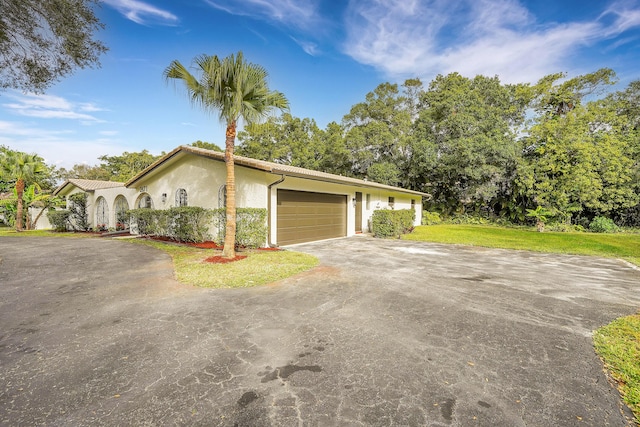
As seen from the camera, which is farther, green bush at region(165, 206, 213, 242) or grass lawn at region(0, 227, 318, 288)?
green bush at region(165, 206, 213, 242)

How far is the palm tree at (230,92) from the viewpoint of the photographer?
721 cm

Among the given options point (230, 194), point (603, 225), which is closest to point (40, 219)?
point (230, 194)

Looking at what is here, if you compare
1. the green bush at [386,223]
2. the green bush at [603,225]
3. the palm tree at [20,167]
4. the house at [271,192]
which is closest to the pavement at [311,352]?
the house at [271,192]

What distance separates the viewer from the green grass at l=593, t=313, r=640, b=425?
232cm

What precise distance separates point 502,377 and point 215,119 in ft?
27.1

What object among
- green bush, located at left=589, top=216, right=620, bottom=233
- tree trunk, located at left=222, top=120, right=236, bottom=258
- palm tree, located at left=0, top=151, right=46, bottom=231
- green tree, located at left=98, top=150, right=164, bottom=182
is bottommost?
green bush, located at left=589, top=216, right=620, bottom=233

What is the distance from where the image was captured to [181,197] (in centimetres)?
1262

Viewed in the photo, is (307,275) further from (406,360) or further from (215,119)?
(215,119)

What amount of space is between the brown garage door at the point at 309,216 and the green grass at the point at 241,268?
2052 mm

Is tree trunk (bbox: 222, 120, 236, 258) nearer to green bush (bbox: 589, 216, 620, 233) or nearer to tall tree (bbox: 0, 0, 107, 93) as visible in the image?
tall tree (bbox: 0, 0, 107, 93)

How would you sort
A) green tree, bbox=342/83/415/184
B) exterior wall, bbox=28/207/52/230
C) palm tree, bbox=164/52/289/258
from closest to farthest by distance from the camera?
1. palm tree, bbox=164/52/289/258
2. exterior wall, bbox=28/207/52/230
3. green tree, bbox=342/83/415/184

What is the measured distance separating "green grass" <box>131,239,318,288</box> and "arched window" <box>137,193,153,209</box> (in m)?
6.78

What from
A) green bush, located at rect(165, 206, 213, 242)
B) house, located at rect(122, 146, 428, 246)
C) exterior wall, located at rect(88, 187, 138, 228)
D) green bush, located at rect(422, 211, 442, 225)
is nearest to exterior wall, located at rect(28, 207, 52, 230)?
exterior wall, located at rect(88, 187, 138, 228)

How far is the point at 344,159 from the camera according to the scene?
25969 millimetres
